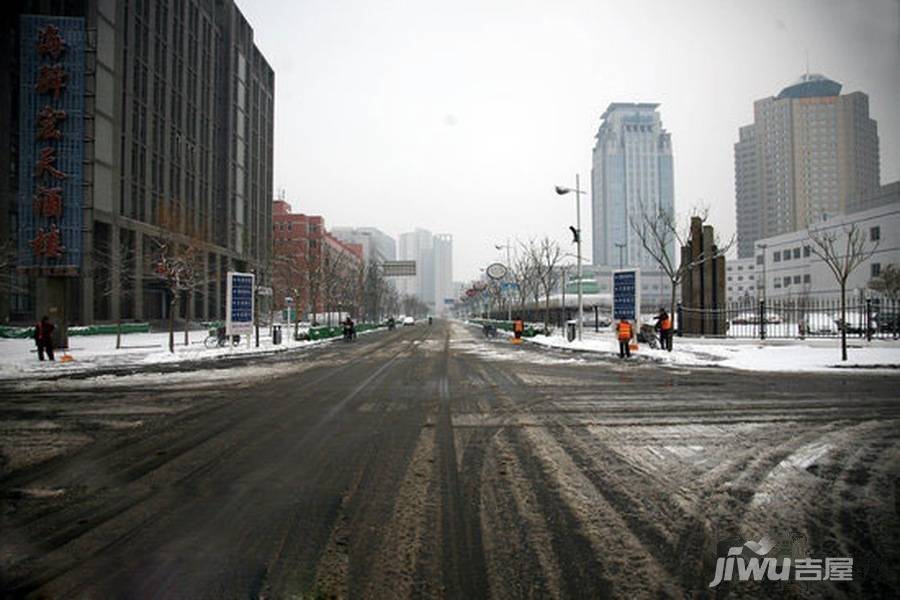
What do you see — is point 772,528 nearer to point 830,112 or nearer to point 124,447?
point 124,447

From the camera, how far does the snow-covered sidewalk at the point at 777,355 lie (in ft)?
50.9

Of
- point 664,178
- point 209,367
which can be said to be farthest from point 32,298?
point 664,178

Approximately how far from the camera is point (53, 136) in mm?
25828

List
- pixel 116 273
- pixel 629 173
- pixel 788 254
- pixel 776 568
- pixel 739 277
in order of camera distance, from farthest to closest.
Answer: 1. pixel 629 173
2. pixel 739 277
3. pixel 788 254
4. pixel 116 273
5. pixel 776 568

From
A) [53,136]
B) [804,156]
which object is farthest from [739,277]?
[53,136]

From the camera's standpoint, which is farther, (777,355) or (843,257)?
(843,257)

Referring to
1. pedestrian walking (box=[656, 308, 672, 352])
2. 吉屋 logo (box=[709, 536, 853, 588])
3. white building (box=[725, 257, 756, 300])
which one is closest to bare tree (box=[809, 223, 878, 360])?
pedestrian walking (box=[656, 308, 672, 352])

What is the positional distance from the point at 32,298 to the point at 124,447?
5280 cm

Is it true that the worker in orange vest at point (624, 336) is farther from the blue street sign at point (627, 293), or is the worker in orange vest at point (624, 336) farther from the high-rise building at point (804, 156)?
the high-rise building at point (804, 156)

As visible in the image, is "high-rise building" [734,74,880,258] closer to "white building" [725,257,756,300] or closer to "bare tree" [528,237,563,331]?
"white building" [725,257,756,300]

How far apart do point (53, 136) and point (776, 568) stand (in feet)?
110

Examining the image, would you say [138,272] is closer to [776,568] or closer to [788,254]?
[776,568]

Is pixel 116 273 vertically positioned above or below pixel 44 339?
above

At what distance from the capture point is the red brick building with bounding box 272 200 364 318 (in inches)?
1785
